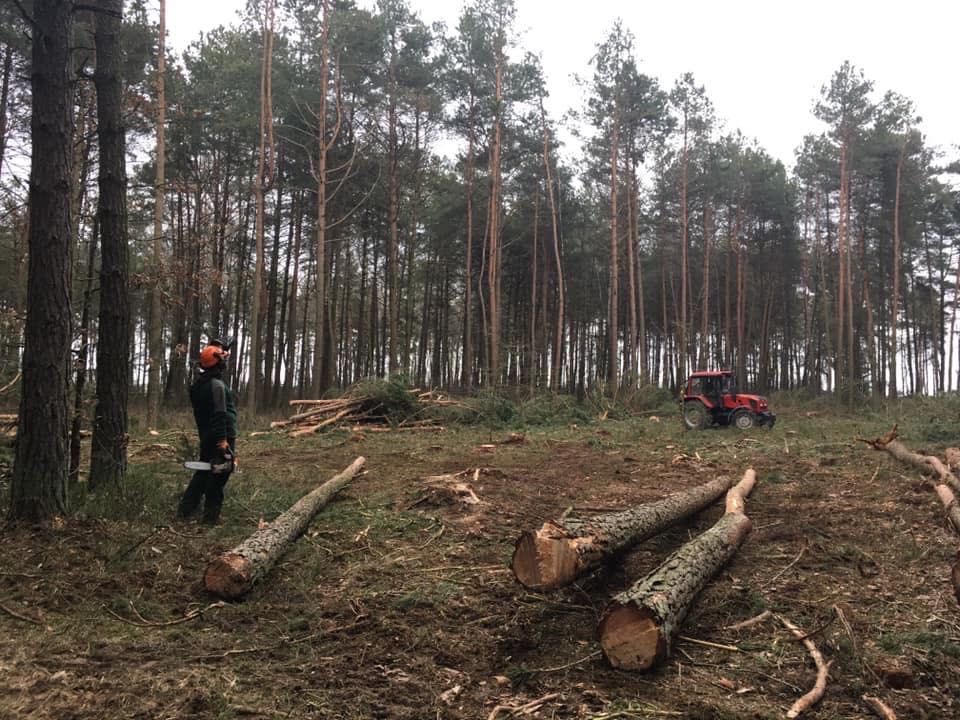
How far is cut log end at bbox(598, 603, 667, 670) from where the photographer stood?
3262mm

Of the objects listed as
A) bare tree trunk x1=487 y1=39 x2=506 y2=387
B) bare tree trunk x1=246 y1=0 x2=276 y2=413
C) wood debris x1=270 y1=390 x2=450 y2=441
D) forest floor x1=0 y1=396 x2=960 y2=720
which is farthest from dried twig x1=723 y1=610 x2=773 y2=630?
bare tree trunk x1=487 y1=39 x2=506 y2=387

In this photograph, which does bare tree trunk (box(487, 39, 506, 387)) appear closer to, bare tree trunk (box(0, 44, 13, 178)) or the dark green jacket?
bare tree trunk (box(0, 44, 13, 178))

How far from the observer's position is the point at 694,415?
17.4 m

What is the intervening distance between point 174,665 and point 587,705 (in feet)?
7.04

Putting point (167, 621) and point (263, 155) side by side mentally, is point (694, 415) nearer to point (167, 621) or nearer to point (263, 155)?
point (263, 155)

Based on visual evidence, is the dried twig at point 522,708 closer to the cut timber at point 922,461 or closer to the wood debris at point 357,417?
the cut timber at point 922,461

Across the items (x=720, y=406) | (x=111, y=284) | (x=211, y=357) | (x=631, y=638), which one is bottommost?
(x=631, y=638)

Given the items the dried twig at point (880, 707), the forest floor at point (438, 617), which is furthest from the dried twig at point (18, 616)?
the dried twig at point (880, 707)

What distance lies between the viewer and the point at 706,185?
29578mm

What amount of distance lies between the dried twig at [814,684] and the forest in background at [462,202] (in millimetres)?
13573

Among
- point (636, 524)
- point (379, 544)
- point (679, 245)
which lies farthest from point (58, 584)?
point (679, 245)

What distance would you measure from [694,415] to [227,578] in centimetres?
1522

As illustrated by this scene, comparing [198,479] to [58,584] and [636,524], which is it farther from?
[636,524]

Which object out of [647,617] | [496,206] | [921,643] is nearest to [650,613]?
[647,617]
